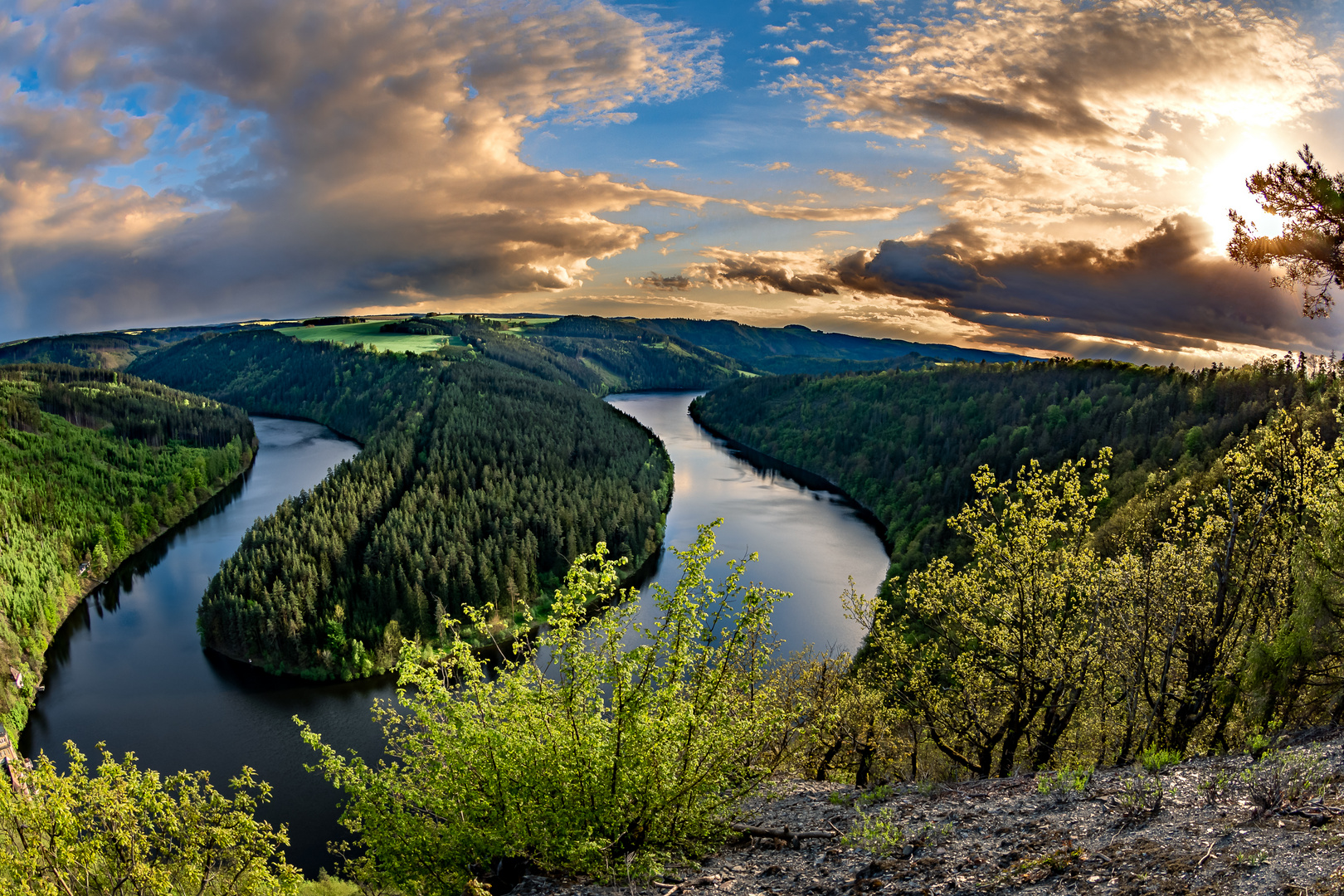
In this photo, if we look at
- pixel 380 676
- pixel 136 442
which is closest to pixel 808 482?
pixel 380 676

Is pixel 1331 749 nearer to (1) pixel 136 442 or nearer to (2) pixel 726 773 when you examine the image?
(2) pixel 726 773

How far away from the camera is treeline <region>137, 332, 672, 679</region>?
2670 inches

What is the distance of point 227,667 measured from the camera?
2618 inches

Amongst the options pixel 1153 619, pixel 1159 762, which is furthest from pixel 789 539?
pixel 1159 762

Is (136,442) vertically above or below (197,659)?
above

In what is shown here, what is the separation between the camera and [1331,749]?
15188 mm

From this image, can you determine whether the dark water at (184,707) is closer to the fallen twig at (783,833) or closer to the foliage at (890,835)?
the fallen twig at (783,833)

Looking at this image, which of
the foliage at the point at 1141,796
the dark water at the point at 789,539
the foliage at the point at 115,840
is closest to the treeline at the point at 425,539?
the dark water at the point at 789,539

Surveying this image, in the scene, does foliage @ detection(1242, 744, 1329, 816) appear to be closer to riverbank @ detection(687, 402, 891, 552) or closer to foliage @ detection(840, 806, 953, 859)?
foliage @ detection(840, 806, 953, 859)

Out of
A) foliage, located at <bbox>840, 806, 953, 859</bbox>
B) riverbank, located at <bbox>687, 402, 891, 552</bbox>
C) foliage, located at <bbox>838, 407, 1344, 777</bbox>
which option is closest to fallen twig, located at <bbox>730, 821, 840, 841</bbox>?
foliage, located at <bbox>840, 806, 953, 859</bbox>

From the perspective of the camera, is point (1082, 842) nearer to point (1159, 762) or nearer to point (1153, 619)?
point (1159, 762)

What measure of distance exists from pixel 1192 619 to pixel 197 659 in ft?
277

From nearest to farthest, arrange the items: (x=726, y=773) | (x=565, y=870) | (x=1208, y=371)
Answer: (x=565, y=870) → (x=726, y=773) → (x=1208, y=371)

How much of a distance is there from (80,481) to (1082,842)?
158 m
